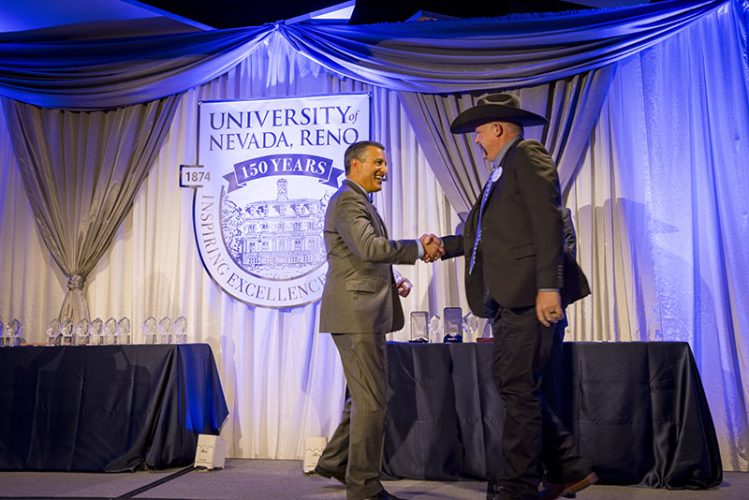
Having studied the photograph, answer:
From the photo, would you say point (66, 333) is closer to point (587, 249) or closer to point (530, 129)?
point (530, 129)

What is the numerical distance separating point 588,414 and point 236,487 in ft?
6.03

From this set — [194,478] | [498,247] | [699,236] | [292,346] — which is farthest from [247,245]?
[699,236]

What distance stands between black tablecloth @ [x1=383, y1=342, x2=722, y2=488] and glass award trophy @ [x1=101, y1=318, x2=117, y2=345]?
1.80 meters

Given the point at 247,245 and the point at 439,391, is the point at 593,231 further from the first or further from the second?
the point at 247,245

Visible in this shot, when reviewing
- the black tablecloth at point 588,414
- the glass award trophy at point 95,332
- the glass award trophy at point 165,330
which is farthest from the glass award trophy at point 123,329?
the black tablecloth at point 588,414

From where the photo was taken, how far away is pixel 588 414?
367 cm

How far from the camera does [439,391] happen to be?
12.7 ft

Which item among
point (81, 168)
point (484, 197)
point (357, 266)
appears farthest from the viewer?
point (81, 168)

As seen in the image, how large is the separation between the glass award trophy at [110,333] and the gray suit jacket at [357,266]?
1900 millimetres

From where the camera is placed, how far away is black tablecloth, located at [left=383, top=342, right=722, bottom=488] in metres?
3.56

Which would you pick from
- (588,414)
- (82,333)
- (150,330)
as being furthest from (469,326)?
(82,333)

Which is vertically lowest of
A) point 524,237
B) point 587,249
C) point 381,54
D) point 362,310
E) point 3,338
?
point 3,338

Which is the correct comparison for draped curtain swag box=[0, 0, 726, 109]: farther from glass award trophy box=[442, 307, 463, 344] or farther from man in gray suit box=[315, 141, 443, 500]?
man in gray suit box=[315, 141, 443, 500]

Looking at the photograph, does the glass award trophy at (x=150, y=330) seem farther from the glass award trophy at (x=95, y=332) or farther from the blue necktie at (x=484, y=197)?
the blue necktie at (x=484, y=197)
